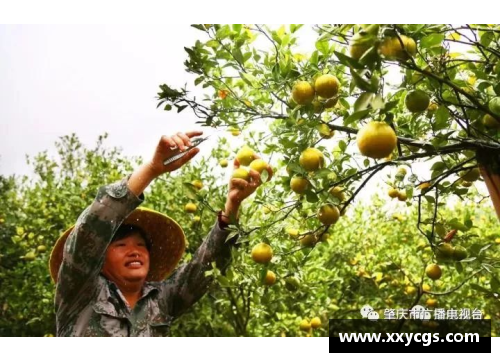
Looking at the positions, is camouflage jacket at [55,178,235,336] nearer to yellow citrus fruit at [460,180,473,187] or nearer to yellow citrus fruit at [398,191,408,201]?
yellow citrus fruit at [398,191,408,201]

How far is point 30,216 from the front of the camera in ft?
7.25

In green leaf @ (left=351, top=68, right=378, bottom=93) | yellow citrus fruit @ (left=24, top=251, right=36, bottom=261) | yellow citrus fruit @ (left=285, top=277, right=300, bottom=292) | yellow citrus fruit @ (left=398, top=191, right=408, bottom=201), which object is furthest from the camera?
yellow citrus fruit @ (left=24, top=251, right=36, bottom=261)

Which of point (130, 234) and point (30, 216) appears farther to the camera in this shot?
point (30, 216)

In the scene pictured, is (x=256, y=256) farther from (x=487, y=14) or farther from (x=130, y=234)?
(x=487, y=14)

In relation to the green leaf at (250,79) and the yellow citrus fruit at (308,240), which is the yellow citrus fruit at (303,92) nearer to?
the green leaf at (250,79)

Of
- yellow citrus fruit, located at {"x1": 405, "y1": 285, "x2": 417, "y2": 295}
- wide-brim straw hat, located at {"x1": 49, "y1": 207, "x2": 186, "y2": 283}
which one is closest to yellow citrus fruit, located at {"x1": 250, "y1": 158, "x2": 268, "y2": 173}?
wide-brim straw hat, located at {"x1": 49, "y1": 207, "x2": 186, "y2": 283}

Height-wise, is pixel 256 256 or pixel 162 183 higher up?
pixel 162 183

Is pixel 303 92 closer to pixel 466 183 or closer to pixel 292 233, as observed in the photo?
pixel 292 233

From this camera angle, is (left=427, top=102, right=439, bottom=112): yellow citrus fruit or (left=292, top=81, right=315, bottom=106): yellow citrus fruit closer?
(left=292, top=81, right=315, bottom=106): yellow citrus fruit

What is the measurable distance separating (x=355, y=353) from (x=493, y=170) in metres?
0.59

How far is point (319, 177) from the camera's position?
105cm

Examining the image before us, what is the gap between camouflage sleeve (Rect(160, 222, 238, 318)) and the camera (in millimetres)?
1406

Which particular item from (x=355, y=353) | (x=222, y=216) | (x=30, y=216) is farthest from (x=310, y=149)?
(x=30, y=216)

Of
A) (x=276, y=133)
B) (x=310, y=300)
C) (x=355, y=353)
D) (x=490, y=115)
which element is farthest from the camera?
(x=310, y=300)
